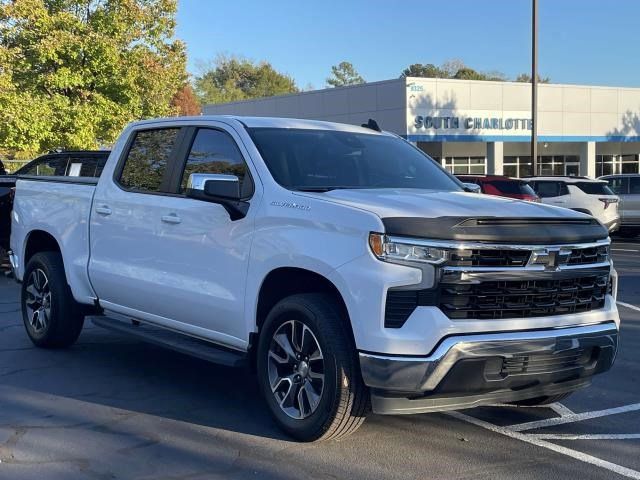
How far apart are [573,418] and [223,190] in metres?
2.90

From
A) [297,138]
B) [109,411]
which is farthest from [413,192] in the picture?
[109,411]

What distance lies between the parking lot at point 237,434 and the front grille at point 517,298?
0.90 meters

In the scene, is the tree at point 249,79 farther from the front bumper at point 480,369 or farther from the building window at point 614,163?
the front bumper at point 480,369

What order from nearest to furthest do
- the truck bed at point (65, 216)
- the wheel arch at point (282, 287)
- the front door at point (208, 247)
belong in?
the wheel arch at point (282, 287), the front door at point (208, 247), the truck bed at point (65, 216)

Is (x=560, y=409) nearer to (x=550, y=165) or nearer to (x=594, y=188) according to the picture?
(x=594, y=188)

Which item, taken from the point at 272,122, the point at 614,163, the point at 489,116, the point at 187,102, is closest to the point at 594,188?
the point at 272,122

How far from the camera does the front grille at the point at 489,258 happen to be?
4.16 m

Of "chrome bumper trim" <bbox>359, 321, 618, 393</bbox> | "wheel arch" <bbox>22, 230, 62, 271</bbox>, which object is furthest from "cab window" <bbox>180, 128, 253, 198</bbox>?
"wheel arch" <bbox>22, 230, 62, 271</bbox>

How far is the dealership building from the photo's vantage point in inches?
1304

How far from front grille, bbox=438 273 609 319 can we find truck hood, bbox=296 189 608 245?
25 centimetres

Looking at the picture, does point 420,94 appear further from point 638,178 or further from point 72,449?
A: point 72,449

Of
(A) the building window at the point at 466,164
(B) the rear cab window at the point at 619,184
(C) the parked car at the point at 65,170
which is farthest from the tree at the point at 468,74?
(C) the parked car at the point at 65,170

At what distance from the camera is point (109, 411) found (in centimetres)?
541

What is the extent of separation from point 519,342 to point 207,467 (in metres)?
1.91
